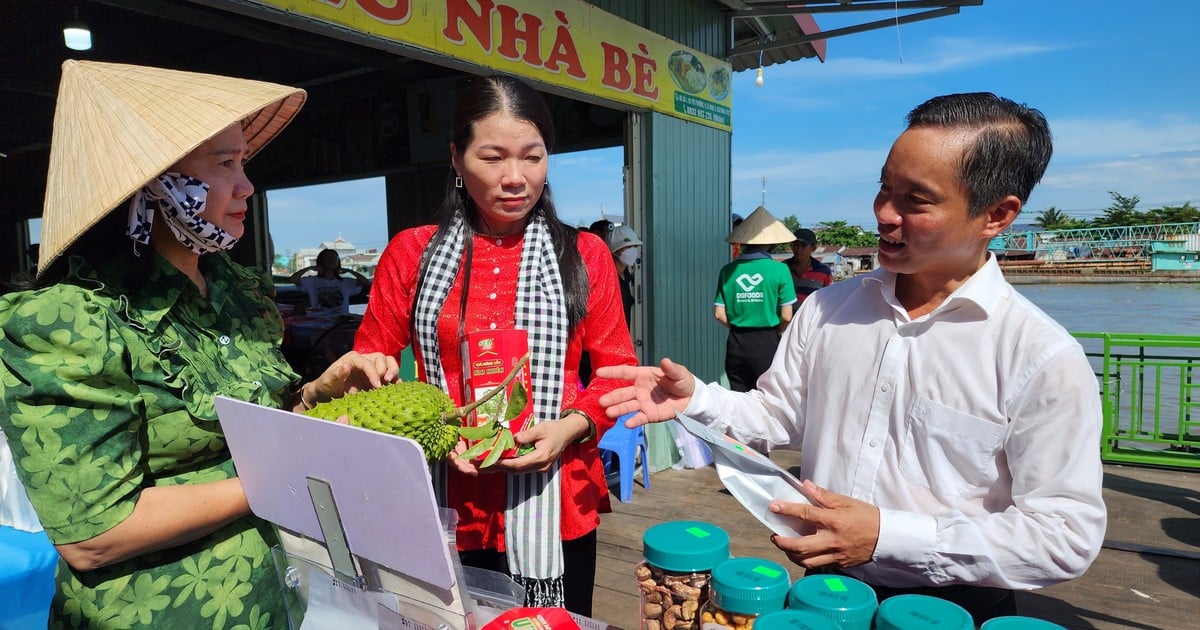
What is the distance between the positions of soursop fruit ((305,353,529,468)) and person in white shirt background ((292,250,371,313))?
7.22 metres

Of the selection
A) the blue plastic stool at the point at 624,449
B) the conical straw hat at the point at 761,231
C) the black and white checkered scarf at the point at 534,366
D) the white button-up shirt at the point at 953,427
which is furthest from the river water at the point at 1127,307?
the black and white checkered scarf at the point at 534,366

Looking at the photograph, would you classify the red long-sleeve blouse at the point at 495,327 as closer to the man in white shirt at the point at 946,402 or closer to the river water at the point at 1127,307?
the man in white shirt at the point at 946,402

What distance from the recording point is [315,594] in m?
1.08

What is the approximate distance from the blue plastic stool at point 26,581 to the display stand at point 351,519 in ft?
5.39

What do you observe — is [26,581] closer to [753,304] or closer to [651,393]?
[651,393]

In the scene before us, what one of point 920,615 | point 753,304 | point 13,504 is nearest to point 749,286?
point 753,304

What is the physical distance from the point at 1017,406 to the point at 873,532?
0.37 metres

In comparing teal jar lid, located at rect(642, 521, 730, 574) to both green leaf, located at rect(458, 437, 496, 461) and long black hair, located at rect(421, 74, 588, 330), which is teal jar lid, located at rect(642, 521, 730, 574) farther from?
long black hair, located at rect(421, 74, 588, 330)

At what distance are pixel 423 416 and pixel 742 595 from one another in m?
0.62

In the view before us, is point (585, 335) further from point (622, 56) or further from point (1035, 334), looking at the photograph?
point (622, 56)

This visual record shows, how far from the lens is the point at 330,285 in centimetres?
820

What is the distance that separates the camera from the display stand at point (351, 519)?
82 cm

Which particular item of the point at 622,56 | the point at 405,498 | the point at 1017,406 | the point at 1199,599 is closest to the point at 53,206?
the point at 405,498

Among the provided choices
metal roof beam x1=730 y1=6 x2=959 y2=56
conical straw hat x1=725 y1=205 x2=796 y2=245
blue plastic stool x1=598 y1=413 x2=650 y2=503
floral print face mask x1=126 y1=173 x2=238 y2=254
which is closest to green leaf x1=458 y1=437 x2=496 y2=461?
floral print face mask x1=126 y1=173 x2=238 y2=254
